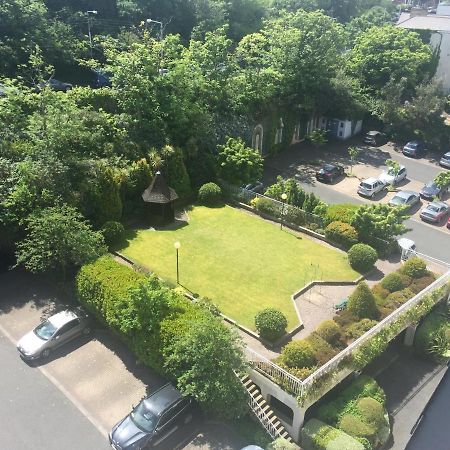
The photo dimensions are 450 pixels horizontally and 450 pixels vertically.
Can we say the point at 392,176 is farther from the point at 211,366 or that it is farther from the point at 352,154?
the point at 211,366

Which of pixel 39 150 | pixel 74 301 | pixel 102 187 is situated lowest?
pixel 74 301

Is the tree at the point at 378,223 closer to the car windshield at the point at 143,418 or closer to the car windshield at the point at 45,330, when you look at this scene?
the car windshield at the point at 143,418

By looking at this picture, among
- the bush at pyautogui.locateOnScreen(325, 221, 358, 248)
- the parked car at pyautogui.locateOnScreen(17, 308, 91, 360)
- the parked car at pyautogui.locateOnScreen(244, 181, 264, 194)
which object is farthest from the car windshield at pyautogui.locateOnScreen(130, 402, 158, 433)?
the parked car at pyautogui.locateOnScreen(244, 181, 264, 194)

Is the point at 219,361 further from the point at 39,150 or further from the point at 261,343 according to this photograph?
the point at 39,150

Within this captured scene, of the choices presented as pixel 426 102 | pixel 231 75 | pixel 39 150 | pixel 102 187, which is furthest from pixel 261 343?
pixel 426 102

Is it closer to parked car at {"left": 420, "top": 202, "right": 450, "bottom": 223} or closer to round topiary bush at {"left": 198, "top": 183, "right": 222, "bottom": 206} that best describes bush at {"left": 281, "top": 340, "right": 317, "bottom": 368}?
round topiary bush at {"left": 198, "top": 183, "right": 222, "bottom": 206}

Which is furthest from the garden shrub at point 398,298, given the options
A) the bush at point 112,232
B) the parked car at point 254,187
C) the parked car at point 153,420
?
the bush at point 112,232
